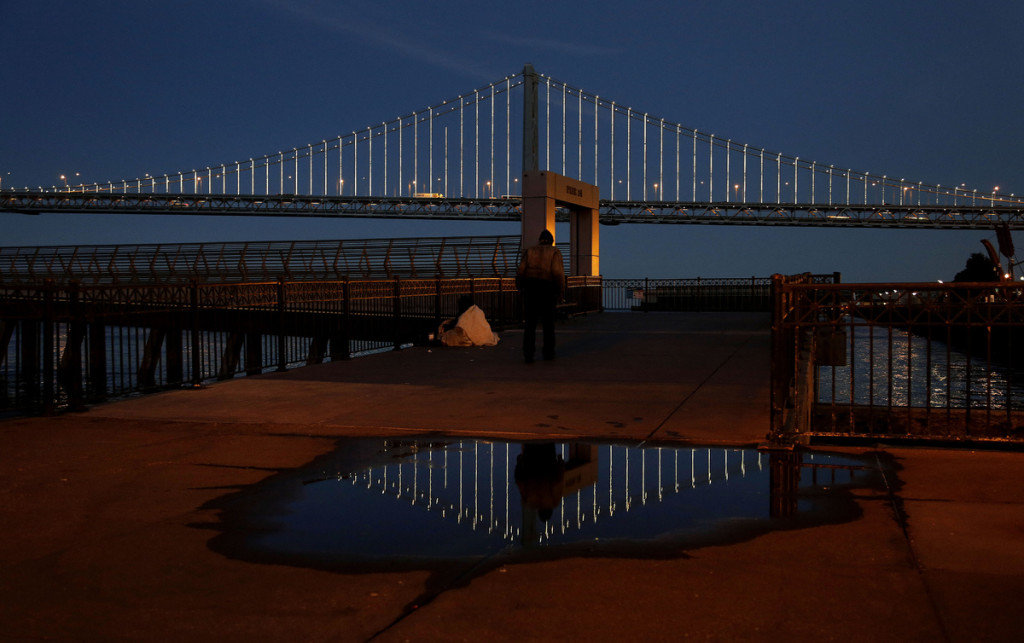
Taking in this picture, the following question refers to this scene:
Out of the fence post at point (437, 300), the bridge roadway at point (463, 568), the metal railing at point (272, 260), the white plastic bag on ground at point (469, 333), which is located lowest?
the bridge roadway at point (463, 568)

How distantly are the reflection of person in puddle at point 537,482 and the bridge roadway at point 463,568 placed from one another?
470mm

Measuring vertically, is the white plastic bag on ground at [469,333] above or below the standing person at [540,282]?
below

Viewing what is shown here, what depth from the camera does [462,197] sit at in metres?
99.1

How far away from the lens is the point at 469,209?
100750 mm

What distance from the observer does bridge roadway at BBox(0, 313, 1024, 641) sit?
3.16 metres

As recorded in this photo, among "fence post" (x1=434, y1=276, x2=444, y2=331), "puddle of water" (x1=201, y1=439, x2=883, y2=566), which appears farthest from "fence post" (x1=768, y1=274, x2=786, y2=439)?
"fence post" (x1=434, y1=276, x2=444, y2=331)

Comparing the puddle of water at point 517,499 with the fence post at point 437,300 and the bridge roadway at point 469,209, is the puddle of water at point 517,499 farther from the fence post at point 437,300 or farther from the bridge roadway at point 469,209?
the bridge roadway at point 469,209

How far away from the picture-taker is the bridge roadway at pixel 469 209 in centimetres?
9769

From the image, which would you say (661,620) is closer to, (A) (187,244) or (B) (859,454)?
(B) (859,454)

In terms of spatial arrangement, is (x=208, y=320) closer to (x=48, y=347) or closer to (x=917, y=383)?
(x=48, y=347)

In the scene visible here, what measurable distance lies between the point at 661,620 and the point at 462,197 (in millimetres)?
97206

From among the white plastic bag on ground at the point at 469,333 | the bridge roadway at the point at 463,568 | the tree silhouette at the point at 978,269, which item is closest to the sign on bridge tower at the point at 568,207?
the white plastic bag on ground at the point at 469,333

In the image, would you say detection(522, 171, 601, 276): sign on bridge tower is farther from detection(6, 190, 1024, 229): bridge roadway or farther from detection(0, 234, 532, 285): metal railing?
detection(6, 190, 1024, 229): bridge roadway

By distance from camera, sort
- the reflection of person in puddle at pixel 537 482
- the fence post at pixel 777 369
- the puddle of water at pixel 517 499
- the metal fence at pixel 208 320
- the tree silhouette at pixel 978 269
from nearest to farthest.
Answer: the puddle of water at pixel 517 499
the reflection of person in puddle at pixel 537 482
the fence post at pixel 777 369
the metal fence at pixel 208 320
the tree silhouette at pixel 978 269
